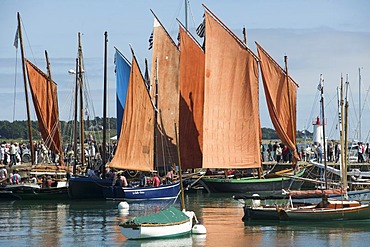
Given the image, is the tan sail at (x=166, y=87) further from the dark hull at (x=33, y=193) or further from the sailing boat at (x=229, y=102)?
the dark hull at (x=33, y=193)

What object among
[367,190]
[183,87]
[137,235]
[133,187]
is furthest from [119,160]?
[137,235]

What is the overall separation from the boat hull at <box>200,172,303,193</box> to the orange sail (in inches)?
444

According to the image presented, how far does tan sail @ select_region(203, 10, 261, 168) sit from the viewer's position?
6944 cm

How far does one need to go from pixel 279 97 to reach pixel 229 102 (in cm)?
654

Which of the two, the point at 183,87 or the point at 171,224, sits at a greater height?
the point at 183,87

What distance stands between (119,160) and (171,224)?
21.3 meters

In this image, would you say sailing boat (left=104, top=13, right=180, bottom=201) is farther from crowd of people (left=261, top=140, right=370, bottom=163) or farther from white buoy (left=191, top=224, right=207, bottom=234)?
white buoy (left=191, top=224, right=207, bottom=234)

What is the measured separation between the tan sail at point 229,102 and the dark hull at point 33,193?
30.6 ft

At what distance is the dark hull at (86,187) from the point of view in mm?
68188

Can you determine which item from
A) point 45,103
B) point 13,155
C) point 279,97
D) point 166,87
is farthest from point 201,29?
point 13,155

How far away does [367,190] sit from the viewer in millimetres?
62438

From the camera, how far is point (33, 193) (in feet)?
230

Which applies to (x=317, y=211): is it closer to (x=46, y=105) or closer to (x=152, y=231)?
(x=152, y=231)

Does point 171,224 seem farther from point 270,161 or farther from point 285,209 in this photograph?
point 270,161
